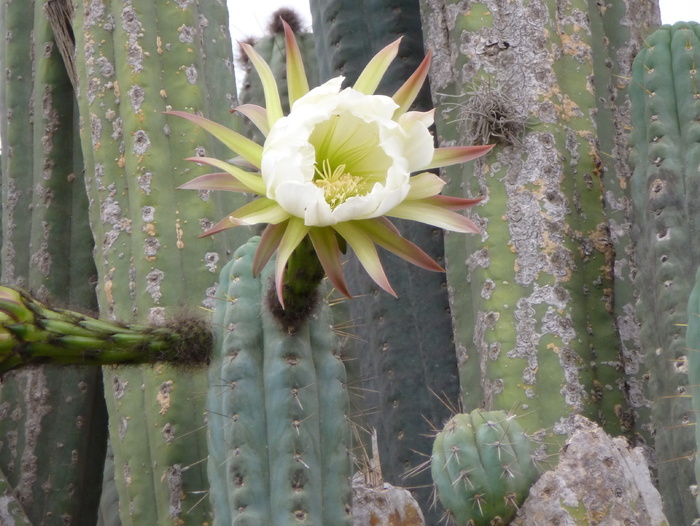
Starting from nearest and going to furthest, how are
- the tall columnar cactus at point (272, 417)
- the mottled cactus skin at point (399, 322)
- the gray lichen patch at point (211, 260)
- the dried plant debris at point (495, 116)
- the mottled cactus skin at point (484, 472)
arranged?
the tall columnar cactus at point (272, 417) < the mottled cactus skin at point (484, 472) < the gray lichen patch at point (211, 260) < the dried plant debris at point (495, 116) < the mottled cactus skin at point (399, 322)

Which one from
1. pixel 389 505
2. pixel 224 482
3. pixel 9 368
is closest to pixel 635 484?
pixel 389 505

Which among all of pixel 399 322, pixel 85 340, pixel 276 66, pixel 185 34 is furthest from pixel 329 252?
pixel 276 66

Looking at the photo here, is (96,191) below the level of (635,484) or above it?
above

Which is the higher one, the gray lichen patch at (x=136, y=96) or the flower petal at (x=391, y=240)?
the gray lichen patch at (x=136, y=96)

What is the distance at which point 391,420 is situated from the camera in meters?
3.48

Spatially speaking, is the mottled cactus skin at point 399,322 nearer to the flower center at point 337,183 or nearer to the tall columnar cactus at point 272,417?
the tall columnar cactus at point 272,417

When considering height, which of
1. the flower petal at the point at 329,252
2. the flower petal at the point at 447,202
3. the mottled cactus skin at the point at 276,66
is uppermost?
the mottled cactus skin at the point at 276,66

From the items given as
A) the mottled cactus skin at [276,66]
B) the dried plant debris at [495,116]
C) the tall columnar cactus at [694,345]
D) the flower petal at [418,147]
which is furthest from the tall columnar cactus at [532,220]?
the mottled cactus skin at [276,66]

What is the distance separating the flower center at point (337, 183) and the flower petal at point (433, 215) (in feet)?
0.26

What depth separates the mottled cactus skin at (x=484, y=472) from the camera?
2.15m

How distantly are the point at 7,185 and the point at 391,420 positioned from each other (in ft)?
5.17

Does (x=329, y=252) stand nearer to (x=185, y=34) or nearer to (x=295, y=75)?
(x=295, y=75)

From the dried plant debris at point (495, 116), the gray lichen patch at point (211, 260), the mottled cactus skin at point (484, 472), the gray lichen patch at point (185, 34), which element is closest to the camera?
the mottled cactus skin at point (484, 472)

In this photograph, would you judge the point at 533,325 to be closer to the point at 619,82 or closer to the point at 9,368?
the point at 619,82
